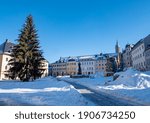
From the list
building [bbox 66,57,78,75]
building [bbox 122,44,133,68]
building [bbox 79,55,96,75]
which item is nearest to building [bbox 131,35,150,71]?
building [bbox 122,44,133,68]

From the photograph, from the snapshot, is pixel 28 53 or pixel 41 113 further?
pixel 28 53

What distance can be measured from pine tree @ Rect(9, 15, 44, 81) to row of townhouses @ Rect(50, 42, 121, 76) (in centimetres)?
8373

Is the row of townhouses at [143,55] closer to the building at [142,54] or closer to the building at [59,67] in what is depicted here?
the building at [142,54]

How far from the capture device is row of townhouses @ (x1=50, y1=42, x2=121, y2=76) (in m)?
119

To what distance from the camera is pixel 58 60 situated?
438ft

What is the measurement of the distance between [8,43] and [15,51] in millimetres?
30504

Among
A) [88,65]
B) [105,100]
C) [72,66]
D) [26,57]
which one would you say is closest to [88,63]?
[88,65]

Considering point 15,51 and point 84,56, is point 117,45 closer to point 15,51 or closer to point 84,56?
point 84,56

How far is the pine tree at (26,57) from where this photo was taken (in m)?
32.5

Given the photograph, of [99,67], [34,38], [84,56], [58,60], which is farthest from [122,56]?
[34,38]

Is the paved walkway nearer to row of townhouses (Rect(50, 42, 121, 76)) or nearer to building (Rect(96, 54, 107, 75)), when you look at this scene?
row of townhouses (Rect(50, 42, 121, 76))

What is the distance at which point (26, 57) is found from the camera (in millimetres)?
33312

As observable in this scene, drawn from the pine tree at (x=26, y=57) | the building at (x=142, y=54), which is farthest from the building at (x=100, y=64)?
the pine tree at (x=26, y=57)

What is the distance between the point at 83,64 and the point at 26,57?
90.5m
